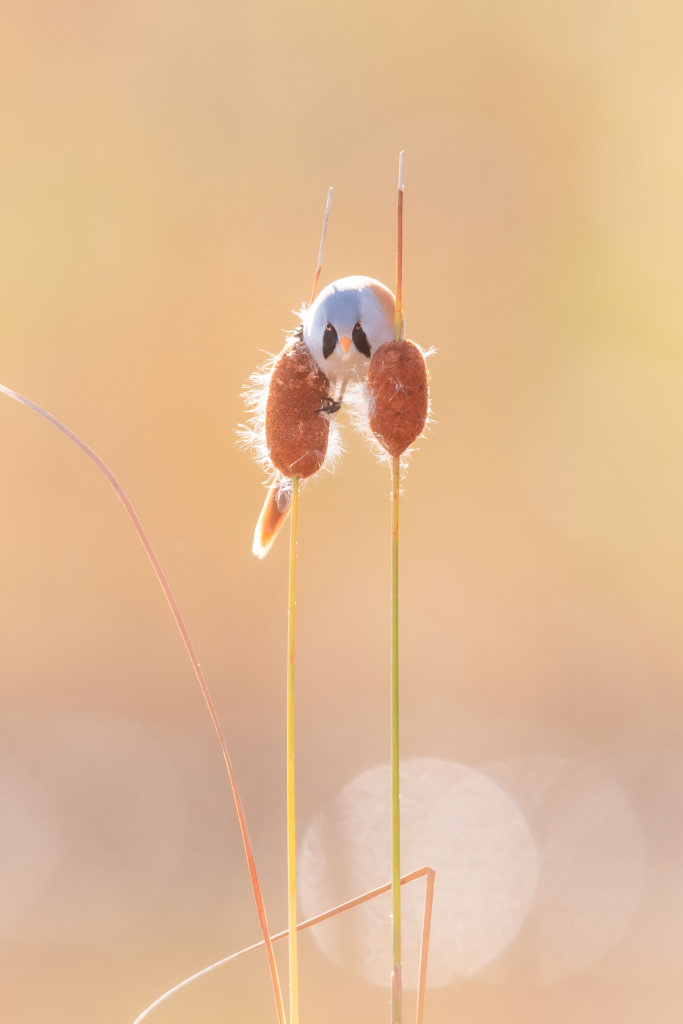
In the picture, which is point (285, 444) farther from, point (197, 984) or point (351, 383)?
point (197, 984)

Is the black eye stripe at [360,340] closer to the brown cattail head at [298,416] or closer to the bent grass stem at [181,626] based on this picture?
the brown cattail head at [298,416]

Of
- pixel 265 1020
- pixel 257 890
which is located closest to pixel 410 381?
pixel 257 890

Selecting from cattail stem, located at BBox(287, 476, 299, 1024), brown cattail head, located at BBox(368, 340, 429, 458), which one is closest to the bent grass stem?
cattail stem, located at BBox(287, 476, 299, 1024)

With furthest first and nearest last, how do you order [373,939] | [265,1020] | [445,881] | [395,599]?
[445,881], [373,939], [265,1020], [395,599]

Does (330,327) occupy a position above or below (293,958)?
above

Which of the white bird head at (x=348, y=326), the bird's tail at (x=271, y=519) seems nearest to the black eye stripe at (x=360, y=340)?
the white bird head at (x=348, y=326)

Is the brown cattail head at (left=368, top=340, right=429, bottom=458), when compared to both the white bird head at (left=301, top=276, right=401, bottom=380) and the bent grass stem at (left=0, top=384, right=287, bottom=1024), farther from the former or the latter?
the bent grass stem at (left=0, top=384, right=287, bottom=1024)

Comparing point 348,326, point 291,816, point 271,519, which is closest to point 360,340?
point 348,326
